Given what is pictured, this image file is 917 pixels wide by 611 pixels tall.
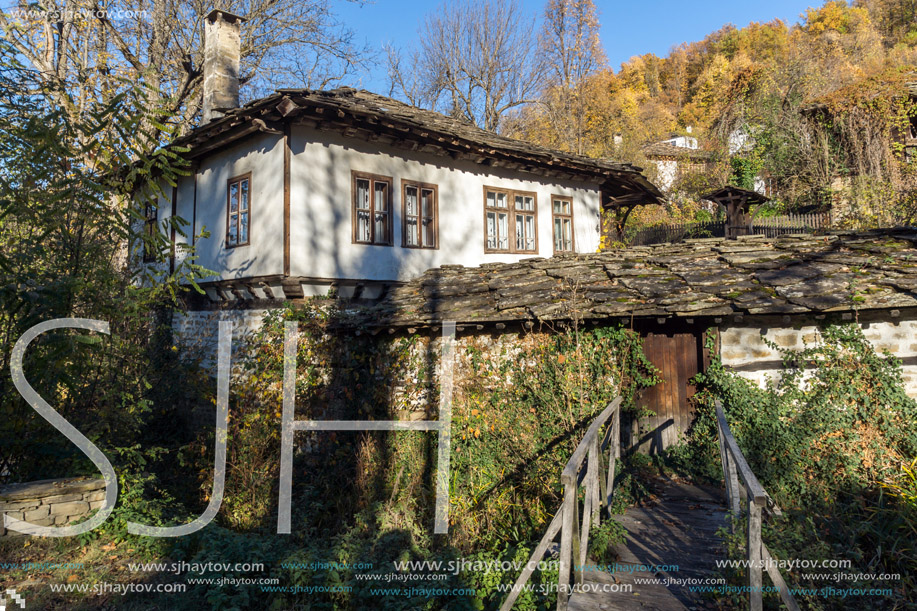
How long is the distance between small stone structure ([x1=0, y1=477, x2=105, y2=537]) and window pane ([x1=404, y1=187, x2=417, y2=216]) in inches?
258

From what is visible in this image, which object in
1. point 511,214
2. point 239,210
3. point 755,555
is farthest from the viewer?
point 511,214

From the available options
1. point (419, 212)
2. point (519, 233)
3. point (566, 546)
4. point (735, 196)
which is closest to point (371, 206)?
point (419, 212)

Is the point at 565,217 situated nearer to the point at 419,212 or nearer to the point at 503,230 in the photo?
the point at 503,230

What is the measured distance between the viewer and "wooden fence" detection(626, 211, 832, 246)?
19281mm

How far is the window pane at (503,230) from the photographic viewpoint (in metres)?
12.1

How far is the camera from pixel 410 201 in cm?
1076

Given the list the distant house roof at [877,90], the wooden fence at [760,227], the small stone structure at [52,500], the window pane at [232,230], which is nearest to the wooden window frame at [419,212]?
the window pane at [232,230]

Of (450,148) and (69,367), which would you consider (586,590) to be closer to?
(69,367)

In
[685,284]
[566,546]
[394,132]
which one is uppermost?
[394,132]

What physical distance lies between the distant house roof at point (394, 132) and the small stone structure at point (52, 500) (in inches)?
226

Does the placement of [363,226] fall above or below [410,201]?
below

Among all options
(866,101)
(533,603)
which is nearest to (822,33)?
(866,101)

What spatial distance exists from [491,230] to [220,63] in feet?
23.3

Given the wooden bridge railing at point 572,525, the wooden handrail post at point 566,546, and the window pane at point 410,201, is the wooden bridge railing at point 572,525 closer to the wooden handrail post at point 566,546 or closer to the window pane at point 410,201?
the wooden handrail post at point 566,546
